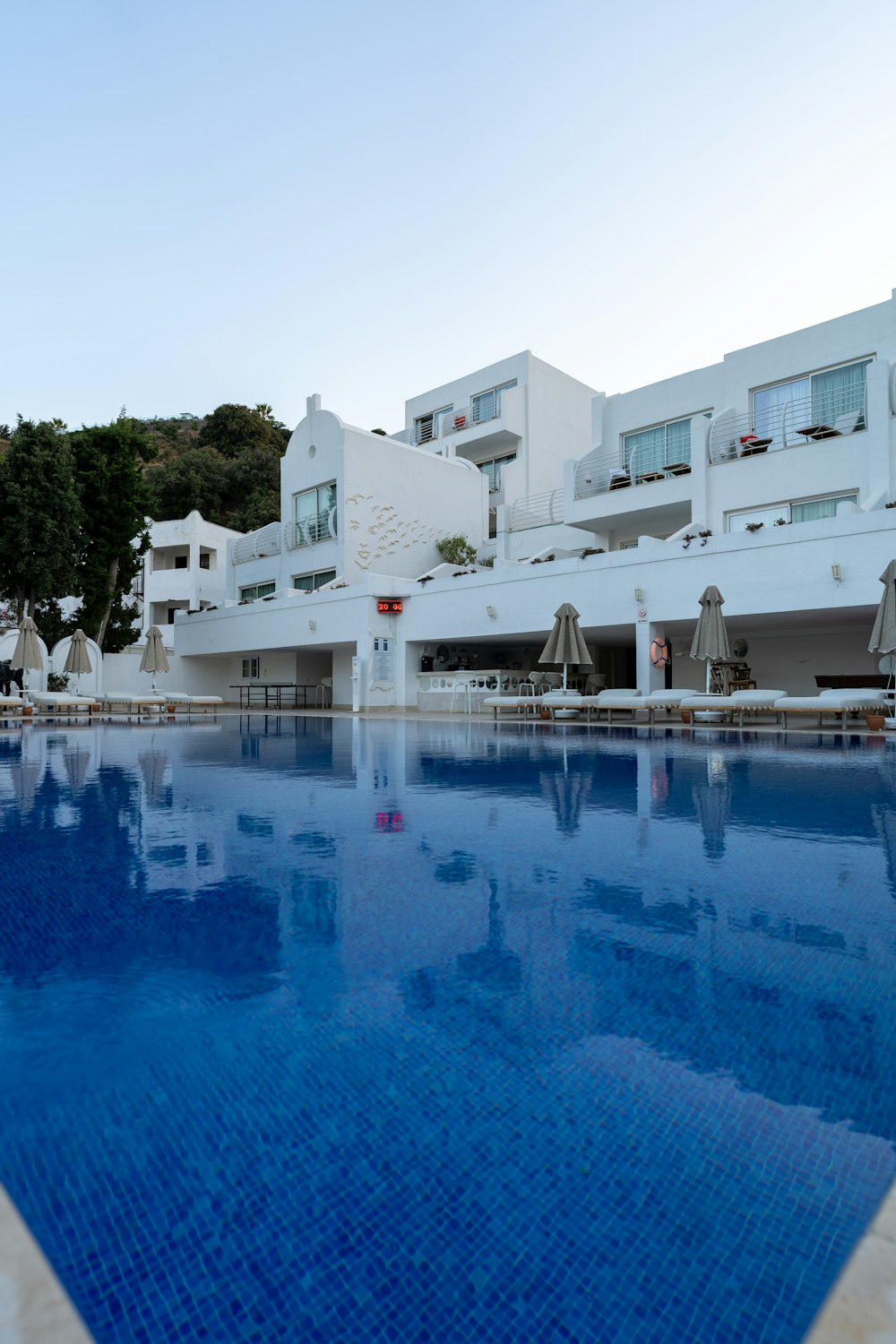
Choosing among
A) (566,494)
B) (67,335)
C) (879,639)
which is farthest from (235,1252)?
(67,335)

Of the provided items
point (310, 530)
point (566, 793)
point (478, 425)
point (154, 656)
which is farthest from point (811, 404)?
point (154, 656)

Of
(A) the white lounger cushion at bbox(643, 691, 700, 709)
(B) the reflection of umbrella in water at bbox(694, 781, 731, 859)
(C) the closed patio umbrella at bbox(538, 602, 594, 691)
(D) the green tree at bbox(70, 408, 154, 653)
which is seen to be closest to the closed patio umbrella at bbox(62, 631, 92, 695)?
(D) the green tree at bbox(70, 408, 154, 653)

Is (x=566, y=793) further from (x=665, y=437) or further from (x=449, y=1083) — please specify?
(x=665, y=437)

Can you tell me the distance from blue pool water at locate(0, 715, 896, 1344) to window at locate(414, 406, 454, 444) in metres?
30.7

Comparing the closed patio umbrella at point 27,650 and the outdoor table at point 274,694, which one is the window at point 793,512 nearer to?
the outdoor table at point 274,694

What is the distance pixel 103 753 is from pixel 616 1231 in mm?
10148

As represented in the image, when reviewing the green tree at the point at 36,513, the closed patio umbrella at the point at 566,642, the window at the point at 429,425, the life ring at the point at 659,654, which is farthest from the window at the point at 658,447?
the green tree at the point at 36,513

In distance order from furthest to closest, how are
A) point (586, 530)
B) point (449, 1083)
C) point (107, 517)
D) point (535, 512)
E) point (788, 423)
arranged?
point (535, 512), point (107, 517), point (586, 530), point (788, 423), point (449, 1083)

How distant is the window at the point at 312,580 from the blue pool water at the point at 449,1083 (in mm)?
23375

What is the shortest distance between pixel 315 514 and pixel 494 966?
2654 cm

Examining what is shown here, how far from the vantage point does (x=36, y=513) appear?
24594mm

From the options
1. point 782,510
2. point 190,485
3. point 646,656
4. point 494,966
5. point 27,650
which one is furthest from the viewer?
point 190,485

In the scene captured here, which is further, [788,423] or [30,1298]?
[788,423]

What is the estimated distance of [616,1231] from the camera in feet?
4.23
